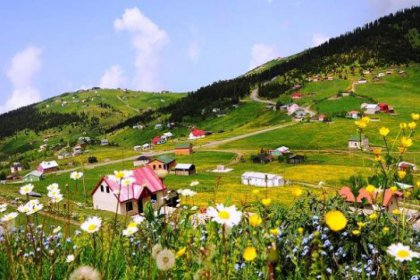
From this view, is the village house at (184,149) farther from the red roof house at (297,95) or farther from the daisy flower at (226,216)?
the daisy flower at (226,216)

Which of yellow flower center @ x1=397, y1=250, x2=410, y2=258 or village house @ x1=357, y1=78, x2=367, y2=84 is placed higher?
yellow flower center @ x1=397, y1=250, x2=410, y2=258

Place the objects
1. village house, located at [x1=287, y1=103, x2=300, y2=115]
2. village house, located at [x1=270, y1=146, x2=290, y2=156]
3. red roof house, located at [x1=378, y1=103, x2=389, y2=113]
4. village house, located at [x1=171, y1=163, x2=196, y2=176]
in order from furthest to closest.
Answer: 1. village house, located at [x1=287, y1=103, x2=300, y2=115]
2. red roof house, located at [x1=378, y1=103, x2=389, y2=113]
3. village house, located at [x1=270, y1=146, x2=290, y2=156]
4. village house, located at [x1=171, y1=163, x2=196, y2=176]

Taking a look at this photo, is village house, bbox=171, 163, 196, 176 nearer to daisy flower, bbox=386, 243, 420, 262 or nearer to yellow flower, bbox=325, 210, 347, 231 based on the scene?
daisy flower, bbox=386, 243, 420, 262

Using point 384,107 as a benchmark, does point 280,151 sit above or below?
below

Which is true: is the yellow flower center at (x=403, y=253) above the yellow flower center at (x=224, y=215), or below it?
below

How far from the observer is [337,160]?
315ft

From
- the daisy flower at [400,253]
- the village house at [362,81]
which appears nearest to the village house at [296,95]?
the village house at [362,81]

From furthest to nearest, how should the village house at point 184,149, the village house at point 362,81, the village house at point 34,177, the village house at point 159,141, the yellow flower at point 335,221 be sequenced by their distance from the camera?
the village house at point 362,81
the village house at point 159,141
the village house at point 184,149
the village house at point 34,177
the yellow flower at point 335,221

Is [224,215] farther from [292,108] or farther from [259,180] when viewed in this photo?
[292,108]

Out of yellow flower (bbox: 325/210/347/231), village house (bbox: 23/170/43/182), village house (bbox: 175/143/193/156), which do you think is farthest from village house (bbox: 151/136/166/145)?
yellow flower (bbox: 325/210/347/231)

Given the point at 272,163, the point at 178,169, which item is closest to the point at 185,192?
the point at 178,169

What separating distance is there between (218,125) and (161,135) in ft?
88.1

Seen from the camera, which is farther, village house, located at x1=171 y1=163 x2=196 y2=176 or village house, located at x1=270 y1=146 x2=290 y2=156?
village house, located at x1=270 y1=146 x2=290 y2=156

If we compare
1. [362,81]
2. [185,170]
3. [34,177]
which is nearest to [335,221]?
[185,170]
